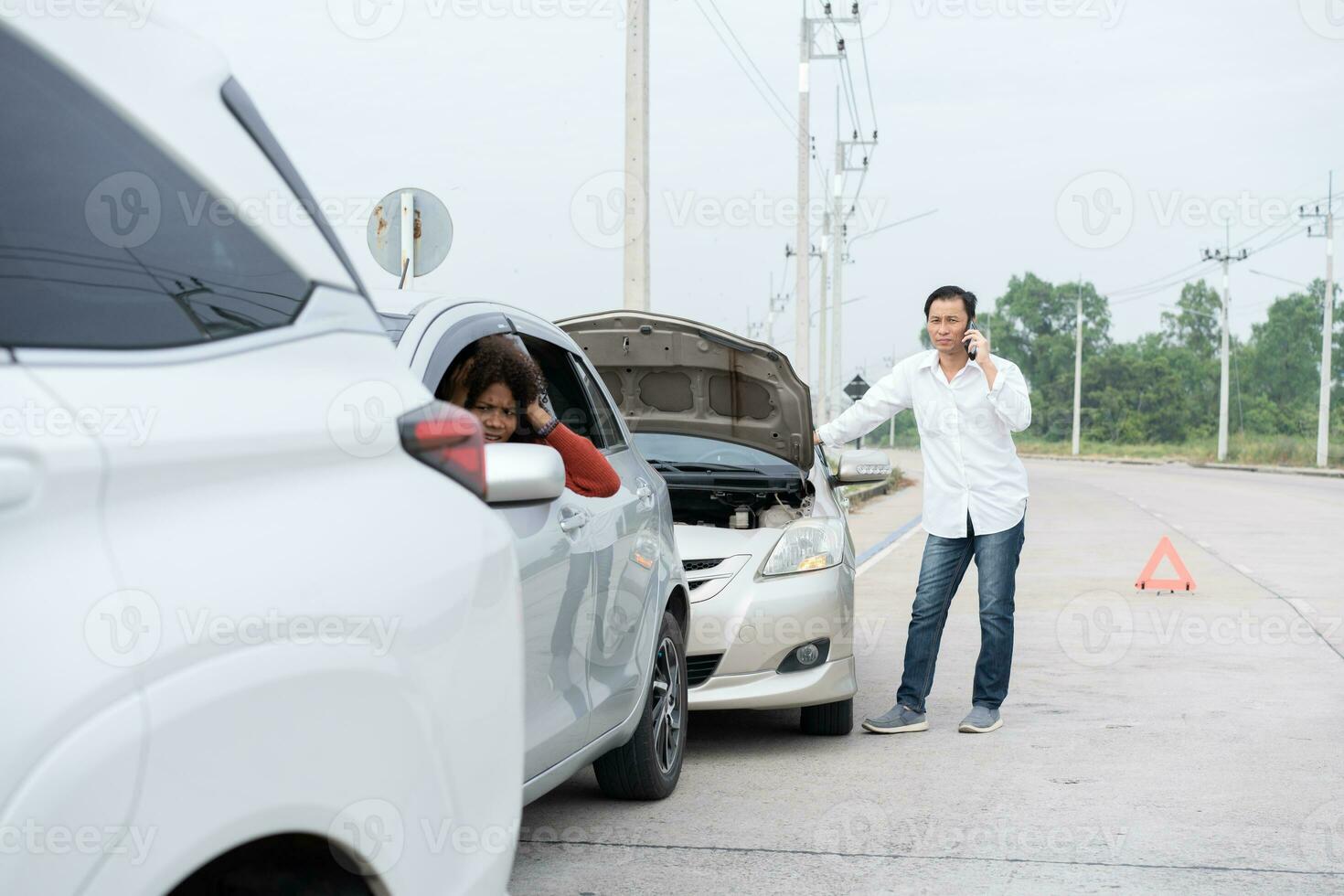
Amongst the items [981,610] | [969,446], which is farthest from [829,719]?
[969,446]

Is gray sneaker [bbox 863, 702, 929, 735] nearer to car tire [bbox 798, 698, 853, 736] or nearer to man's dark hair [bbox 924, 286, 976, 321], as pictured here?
car tire [bbox 798, 698, 853, 736]

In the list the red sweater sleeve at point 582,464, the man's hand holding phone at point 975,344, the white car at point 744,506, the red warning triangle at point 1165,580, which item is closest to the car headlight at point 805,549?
the white car at point 744,506

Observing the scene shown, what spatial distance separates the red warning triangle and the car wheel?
27.6 ft

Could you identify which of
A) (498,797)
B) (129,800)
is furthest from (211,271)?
(498,797)

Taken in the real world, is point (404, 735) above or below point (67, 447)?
below

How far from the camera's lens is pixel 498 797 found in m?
2.62

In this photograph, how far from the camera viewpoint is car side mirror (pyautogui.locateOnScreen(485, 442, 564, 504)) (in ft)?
9.61

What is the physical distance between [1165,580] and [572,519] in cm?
1014

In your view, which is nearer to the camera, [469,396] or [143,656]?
[143,656]

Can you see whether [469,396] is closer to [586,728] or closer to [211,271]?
[586,728]

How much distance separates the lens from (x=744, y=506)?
7.65 meters

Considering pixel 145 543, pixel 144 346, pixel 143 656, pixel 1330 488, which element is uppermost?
pixel 144 346

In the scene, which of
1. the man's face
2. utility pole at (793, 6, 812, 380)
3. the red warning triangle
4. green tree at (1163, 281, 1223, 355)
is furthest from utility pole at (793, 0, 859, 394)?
green tree at (1163, 281, 1223, 355)

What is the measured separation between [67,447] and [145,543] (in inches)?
6.2
